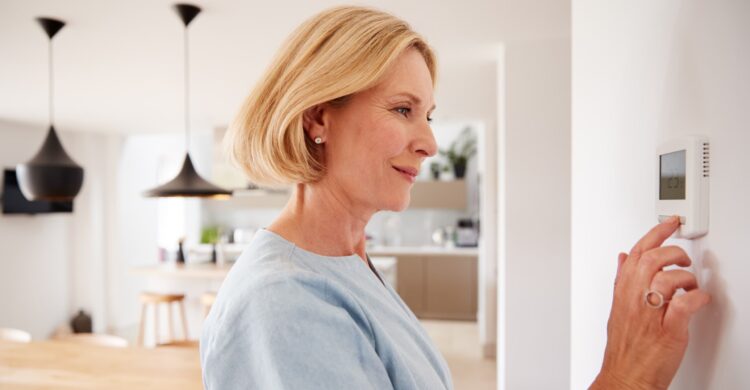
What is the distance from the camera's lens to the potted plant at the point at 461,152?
7.26 metres

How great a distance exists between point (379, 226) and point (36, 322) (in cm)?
457

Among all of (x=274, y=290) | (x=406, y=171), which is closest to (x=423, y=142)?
(x=406, y=171)

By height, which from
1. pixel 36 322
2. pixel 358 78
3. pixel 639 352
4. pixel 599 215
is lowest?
pixel 36 322

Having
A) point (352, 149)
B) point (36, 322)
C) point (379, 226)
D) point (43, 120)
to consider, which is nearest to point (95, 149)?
point (43, 120)

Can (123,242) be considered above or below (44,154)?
below

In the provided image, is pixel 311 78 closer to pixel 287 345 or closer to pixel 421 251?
pixel 287 345

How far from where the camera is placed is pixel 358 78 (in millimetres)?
764

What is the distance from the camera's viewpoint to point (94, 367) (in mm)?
2795

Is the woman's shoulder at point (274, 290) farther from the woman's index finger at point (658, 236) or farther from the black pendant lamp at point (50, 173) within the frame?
the black pendant lamp at point (50, 173)

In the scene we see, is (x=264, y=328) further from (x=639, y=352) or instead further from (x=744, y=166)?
(x=744, y=166)

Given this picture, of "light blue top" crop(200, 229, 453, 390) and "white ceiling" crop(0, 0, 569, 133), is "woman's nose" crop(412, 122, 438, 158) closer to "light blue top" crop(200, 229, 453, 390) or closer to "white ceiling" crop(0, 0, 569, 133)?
"light blue top" crop(200, 229, 453, 390)

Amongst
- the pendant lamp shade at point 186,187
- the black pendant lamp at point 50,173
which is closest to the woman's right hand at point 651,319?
the pendant lamp shade at point 186,187

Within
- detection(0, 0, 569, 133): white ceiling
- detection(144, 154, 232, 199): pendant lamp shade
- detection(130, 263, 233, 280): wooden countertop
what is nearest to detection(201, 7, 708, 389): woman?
detection(0, 0, 569, 133): white ceiling

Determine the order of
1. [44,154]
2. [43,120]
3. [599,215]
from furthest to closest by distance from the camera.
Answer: [43,120], [44,154], [599,215]
